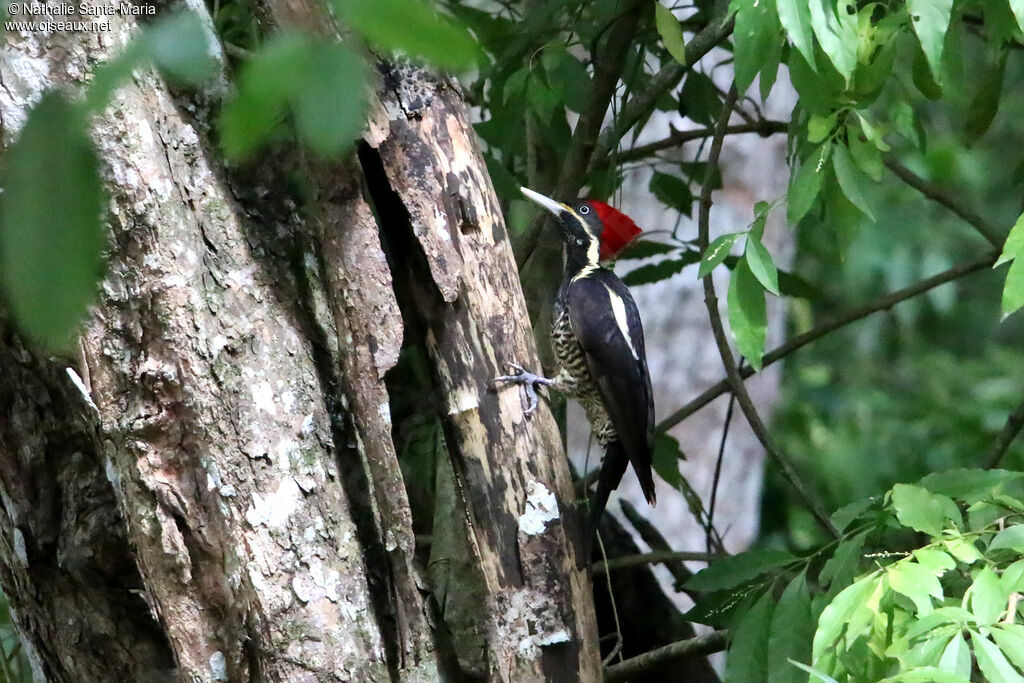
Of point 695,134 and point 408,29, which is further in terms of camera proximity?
point 695,134

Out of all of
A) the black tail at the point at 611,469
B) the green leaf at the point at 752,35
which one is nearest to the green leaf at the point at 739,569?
the black tail at the point at 611,469

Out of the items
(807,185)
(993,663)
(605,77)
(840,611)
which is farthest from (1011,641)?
(605,77)

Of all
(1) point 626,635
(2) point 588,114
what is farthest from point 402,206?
(1) point 626,635

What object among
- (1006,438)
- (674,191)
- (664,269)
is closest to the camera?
(1006,438)

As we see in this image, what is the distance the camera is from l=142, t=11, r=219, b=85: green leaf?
625 millimetres

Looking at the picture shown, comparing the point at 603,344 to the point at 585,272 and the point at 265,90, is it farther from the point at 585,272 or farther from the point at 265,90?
the point at 265,90

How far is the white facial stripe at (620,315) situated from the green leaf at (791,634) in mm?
981

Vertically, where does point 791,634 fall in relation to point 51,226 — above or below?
below

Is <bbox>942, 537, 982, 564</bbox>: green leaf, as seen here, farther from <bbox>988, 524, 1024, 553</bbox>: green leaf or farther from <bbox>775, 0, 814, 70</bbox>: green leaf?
<bbox>775, 0, 814, 70</bbox>: green leaf

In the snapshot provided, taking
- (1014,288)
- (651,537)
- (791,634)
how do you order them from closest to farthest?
(1014,288)
(791,634)
(651,537)

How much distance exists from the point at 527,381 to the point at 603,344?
3.05 feet

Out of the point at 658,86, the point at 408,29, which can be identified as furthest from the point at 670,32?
the point at 408,29

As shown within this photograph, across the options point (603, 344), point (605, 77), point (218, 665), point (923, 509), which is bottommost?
point (923, 509)

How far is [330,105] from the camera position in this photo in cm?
59
